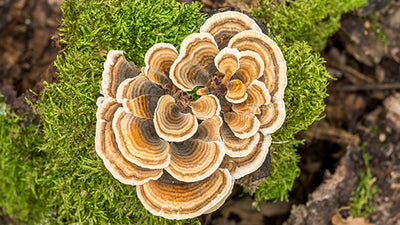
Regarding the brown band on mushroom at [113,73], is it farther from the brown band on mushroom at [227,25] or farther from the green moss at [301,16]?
the green moss at [301,16]

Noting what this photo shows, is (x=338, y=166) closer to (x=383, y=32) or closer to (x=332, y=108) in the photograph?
(x=332, y=108)

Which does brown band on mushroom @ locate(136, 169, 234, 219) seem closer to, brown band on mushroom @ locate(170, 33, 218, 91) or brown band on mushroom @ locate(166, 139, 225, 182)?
brown band on mushroom @ locate(166, 139, 225, 182)

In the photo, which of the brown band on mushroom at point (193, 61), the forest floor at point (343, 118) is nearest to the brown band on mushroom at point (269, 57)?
the brown band on mushroom at point (193, 61)

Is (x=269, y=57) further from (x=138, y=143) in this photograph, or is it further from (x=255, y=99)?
(x=138, y=143)

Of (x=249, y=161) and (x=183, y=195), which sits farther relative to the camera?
(x=249, y=161)

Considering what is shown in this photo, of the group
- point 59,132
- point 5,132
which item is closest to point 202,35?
point 59,132

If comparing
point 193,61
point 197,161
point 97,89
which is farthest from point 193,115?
point 97,89
